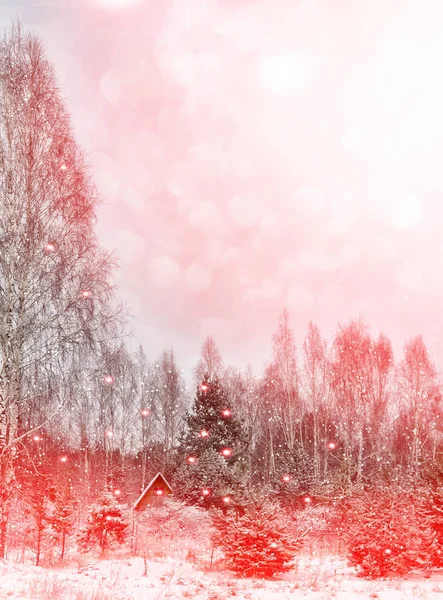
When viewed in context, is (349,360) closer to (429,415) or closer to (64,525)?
(429,415)

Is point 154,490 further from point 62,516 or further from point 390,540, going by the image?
point 390,540

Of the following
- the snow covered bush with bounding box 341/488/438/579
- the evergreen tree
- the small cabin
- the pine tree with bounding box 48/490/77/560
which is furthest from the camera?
the evergreen tree

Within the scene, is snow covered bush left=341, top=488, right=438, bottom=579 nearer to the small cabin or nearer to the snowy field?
the snowy field

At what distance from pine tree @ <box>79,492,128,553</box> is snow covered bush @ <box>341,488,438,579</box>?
648 centimetres

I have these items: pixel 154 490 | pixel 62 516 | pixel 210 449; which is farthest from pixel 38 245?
pixel 210 449

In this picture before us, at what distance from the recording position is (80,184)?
11.5 meters

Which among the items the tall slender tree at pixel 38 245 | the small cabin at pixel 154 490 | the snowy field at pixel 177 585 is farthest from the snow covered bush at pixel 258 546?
the tall slender tree at pixel 38 245

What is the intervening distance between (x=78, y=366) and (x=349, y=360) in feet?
87.3

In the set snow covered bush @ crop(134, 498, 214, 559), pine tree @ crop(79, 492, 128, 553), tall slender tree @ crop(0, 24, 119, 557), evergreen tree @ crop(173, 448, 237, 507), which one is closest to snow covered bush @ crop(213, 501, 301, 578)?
pine tree @ crop(79, 492, 128, 553)

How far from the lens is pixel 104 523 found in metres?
13.8

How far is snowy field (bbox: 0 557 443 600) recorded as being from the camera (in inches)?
293

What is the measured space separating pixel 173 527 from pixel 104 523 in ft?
22.9

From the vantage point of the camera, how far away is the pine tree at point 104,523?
544 inches

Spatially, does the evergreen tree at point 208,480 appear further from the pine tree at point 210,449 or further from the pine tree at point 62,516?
the pine tree at point 62,516
